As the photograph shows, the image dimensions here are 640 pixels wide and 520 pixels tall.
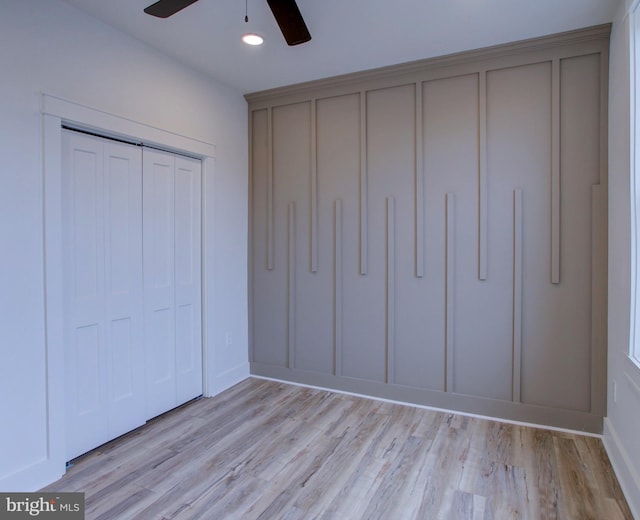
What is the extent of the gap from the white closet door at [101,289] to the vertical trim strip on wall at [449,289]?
7.69 feet

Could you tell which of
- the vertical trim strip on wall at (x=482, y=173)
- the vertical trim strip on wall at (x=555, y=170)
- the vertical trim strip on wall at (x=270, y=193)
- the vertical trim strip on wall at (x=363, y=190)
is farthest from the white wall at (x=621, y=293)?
the vertical trim strip on wall at (x=270, y=193)

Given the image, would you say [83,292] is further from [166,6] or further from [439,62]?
[439,62]

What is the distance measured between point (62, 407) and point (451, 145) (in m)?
3.21

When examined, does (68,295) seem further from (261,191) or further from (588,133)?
(588,133)

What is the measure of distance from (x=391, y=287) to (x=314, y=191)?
3.72ft

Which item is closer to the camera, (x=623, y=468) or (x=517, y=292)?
(x=623, y=468)

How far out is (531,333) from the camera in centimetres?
291

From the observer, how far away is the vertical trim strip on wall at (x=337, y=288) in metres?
3.55

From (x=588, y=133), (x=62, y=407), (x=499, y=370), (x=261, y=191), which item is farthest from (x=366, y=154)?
(x=62, y=407)

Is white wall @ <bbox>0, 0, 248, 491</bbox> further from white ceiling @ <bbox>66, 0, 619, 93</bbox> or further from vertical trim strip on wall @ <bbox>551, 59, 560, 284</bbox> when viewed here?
vertical trim strip on wall @ <bbox>551, 59, 560, 284</bbox>

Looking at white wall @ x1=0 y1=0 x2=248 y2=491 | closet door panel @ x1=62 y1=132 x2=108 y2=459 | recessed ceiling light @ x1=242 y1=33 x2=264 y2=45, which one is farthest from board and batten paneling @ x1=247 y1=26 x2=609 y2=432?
closet door panel @ x1=62 y1=132 x2=108 y2=459

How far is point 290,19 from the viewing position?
6.34 ft

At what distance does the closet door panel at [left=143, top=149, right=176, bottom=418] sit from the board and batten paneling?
976mm

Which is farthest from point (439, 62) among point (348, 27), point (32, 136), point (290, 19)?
point (32, 136)
